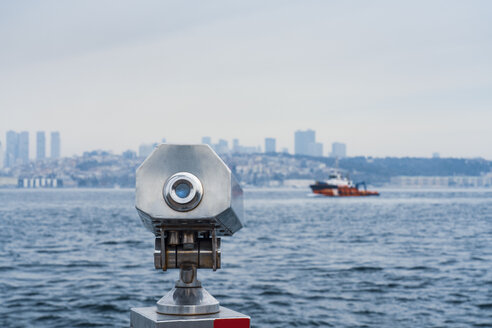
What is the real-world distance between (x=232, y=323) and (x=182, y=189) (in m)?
0.36

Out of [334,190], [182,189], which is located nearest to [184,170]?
[182,189]

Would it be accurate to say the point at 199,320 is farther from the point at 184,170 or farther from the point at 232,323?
the point at 184,170

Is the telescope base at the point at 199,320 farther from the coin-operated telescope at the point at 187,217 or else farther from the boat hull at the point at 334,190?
the boat hull at the point at 334,190

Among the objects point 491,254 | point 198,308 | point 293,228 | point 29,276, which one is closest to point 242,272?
point 29,276

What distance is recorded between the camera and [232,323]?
185 cm

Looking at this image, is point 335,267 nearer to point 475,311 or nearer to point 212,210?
point 475,311

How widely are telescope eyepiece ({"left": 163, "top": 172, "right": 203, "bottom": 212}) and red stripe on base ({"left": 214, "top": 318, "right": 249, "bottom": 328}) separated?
0.31 metres

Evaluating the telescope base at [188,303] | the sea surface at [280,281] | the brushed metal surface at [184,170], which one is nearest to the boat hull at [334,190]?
the sea surface at [280,281]

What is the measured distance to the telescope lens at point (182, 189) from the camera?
1713 mm

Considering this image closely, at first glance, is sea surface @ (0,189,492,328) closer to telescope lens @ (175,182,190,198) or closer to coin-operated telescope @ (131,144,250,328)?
coin-operated telescope @ (131,144,250,328)

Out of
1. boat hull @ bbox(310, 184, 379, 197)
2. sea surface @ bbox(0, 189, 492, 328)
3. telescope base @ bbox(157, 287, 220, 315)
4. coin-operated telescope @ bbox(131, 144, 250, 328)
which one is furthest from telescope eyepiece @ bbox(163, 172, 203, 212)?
boat hull @ bbox(310, 184, 379, 197)

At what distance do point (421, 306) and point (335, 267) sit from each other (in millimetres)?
9883

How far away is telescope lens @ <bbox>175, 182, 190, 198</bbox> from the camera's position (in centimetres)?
171

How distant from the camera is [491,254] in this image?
1442 inches
